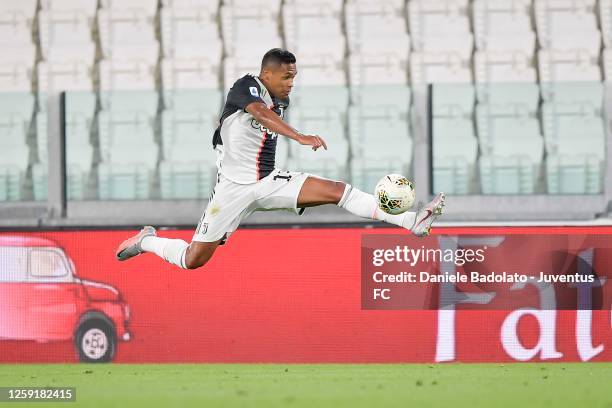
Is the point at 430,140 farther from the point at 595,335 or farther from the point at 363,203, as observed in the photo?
the point at 363,203

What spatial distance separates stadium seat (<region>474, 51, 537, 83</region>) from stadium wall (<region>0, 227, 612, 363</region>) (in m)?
1.57

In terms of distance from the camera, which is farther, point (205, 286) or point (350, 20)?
point (350, 20)

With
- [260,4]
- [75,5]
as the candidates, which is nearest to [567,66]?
[260,4]

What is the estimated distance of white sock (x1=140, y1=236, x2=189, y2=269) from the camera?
300 inches

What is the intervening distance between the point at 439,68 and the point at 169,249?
344cm

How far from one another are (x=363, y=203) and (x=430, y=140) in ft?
9.30

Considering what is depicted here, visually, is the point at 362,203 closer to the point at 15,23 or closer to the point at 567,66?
the point at 567,66

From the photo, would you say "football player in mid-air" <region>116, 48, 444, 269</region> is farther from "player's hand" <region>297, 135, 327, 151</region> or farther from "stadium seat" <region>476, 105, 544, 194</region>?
"stadium seat" <region>476, 105, 544, 194</region>

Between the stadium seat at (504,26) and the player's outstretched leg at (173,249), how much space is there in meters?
3.65

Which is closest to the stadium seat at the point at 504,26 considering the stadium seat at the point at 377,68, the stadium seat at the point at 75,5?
the stadium seat at the point at 377,68

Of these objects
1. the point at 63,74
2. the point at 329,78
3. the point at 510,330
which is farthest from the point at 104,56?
the point at 510,330

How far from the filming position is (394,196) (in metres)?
6.84

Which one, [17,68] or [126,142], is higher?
[17,68]

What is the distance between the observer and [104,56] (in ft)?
34.1
